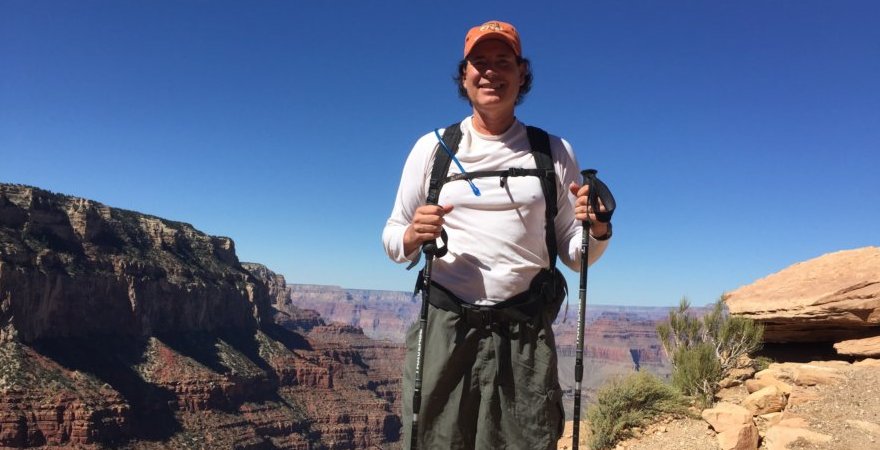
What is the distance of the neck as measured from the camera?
2695 millimetres

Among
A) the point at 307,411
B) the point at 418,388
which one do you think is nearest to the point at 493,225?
the point at 418,388

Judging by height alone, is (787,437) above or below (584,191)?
below

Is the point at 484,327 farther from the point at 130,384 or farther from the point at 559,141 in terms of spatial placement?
the point at 130,384

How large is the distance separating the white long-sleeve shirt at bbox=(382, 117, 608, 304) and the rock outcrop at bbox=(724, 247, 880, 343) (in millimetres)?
9792

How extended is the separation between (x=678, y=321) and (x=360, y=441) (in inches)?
3158

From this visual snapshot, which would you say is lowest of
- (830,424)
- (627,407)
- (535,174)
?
(627,407)

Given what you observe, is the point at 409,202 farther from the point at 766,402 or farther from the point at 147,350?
the point at 147,350

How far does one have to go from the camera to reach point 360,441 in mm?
83375

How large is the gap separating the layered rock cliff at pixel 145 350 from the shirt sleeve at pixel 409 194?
53800 millimetres

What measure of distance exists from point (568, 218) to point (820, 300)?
32.7 ft

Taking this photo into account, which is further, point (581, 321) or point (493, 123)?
point (581, 321)

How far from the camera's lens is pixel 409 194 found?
2721mm

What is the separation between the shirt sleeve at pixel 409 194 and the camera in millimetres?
A: 2654

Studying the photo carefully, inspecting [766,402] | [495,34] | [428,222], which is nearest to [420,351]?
[428,222]
